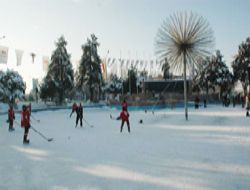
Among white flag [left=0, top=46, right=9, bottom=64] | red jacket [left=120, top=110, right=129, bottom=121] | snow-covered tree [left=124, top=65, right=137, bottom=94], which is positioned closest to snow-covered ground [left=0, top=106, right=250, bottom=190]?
red jacket [left=120, top=110, right=129, bottom=121]

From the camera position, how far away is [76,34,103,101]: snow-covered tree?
193 feet

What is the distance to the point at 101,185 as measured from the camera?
6.32 metres

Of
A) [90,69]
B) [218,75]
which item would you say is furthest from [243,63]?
[90,69]

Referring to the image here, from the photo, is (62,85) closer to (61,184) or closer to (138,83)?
(138,83)

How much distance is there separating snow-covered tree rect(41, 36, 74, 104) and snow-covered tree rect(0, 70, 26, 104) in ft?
14.6

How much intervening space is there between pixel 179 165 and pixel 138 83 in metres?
76.7

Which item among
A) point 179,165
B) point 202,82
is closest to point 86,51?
point 202,82

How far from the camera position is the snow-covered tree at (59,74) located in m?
56.1

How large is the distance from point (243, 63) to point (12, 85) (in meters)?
37.1

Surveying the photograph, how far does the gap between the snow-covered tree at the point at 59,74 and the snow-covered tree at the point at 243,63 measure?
28086 mm

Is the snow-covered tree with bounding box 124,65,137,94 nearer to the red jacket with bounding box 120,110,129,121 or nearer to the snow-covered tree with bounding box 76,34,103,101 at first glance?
the snow-covered tree with bounding box 76,34,103,101

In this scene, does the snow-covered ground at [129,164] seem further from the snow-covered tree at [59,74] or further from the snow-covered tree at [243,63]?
the snow-covered tree at [59,74]

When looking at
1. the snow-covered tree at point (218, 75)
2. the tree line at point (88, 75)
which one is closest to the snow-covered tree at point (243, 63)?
the tree line at point (88, 75)

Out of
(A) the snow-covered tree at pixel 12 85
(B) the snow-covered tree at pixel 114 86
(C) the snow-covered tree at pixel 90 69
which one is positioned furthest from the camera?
(B) the snow-covered tree at pixel 114 86
